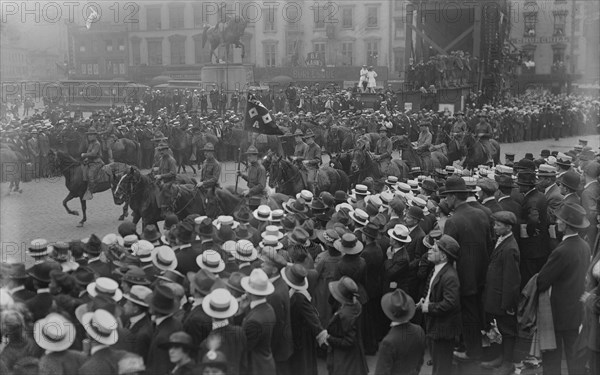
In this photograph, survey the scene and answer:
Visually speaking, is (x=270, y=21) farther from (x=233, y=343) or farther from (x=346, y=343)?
(x=233, y=343)

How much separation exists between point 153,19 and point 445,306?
5887 centimetres

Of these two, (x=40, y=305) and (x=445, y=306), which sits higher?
(x=40, y=305)

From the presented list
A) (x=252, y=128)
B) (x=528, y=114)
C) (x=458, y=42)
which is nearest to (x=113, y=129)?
(x=252, y=128)

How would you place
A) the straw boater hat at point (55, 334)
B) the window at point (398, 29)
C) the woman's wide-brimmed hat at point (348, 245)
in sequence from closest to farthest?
the straw boater hat at point (55, 334), the woman's wide-brimmed hat at point (348, 245), the window at point (398, 29)

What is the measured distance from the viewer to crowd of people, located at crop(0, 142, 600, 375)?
5.77 meters

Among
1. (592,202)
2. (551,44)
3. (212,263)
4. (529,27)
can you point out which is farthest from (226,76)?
(551,44)

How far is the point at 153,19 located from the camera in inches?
2427

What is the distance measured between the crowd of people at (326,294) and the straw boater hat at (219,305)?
10 mm

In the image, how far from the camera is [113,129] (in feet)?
71.7

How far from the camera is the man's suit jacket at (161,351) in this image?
574 cm

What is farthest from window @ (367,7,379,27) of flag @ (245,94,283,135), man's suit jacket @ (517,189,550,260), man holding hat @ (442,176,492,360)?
man holding hat @ (442,176,492,360)

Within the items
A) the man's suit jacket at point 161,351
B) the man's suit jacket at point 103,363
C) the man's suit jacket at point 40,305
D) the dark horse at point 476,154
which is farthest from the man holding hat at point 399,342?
the dark horse at point 476,154

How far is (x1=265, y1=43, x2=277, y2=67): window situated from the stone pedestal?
18.4 metres

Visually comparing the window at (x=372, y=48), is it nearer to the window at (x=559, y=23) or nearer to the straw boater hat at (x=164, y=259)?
the window at (x=559, y=23)
